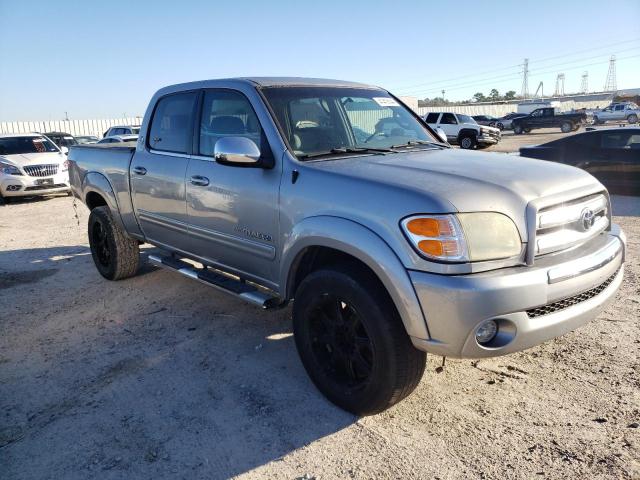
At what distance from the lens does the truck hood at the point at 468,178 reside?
255 centimetres

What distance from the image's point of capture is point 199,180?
3951 mm

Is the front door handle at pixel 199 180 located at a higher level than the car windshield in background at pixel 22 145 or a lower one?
lower

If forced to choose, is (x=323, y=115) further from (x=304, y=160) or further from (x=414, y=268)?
(x=414, y=268)

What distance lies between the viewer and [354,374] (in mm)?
3012

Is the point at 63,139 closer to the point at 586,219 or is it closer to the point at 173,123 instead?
the point at 173,123

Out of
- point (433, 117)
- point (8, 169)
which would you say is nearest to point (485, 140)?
point (433, 117)

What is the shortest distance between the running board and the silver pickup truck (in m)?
0.02

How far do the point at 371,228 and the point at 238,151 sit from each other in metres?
1.10

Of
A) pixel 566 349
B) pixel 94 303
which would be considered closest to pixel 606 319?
pixel 566 349

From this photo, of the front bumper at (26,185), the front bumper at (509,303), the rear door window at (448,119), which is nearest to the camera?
the front bumper at (509,303)

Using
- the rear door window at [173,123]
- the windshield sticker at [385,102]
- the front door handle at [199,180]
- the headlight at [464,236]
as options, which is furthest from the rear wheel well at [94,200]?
the headlight at [464,236]

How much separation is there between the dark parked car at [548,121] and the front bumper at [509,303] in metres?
39.2

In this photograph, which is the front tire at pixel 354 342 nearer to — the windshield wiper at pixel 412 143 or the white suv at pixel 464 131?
the windshield wiper at pixel 412 143

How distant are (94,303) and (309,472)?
3424mm
